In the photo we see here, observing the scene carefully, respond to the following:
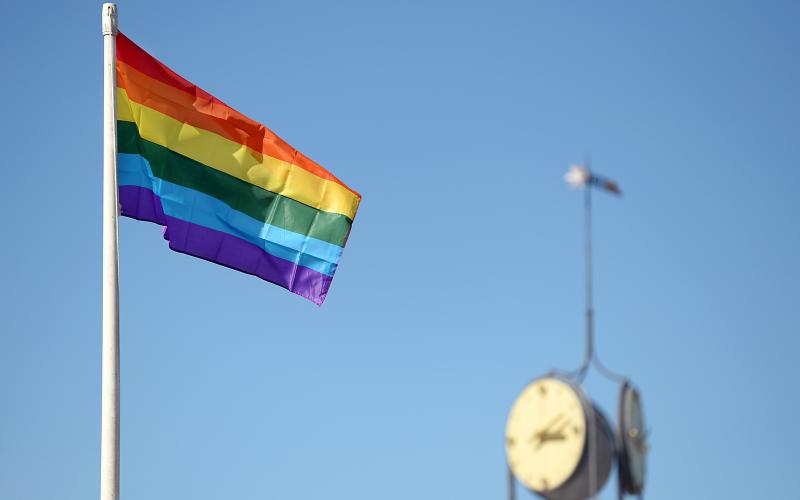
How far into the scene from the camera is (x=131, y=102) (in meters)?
27.3

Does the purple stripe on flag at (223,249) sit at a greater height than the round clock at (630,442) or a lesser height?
greater

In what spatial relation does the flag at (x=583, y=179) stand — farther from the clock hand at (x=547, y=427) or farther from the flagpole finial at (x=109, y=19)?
the flagpole finial at (x=109, y=19)

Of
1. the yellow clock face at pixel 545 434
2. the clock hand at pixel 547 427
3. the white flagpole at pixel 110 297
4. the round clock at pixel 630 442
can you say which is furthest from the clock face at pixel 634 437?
the white flagpole at pixel 110 297

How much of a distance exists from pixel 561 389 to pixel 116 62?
39.8ft

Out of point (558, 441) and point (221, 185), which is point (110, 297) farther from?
point (558, 441)

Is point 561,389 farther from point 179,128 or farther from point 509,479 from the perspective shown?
point 179,128

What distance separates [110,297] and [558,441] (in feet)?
34.2

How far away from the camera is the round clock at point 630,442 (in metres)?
18.0

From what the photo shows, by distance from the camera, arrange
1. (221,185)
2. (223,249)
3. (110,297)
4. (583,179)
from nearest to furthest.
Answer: (583,179) → (110,297) → (223,249) → (221,185)

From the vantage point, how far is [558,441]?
17984mm

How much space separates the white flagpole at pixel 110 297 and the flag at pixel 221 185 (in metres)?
0.77

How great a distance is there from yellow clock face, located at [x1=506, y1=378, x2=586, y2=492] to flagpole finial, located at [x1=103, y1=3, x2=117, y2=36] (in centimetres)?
1194

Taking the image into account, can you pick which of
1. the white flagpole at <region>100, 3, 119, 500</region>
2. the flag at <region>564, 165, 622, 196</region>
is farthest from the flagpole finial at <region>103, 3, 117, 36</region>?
the flag at <region>564, 165, 622, 196</region>

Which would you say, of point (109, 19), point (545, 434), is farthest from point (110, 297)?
point (545, 434)
